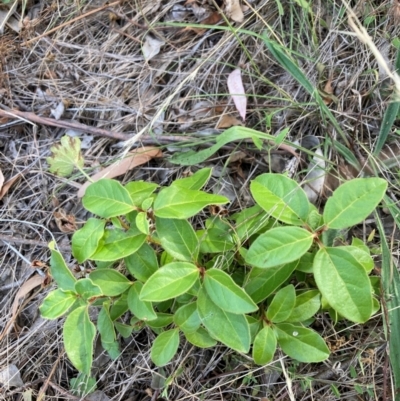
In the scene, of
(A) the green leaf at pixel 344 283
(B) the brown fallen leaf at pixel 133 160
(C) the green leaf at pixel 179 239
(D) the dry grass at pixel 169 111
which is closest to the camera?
(A) the green leaf at pixel 344 283

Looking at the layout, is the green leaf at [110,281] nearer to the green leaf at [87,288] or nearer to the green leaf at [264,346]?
the green leaf at [87,288]

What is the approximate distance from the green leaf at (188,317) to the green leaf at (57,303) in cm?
26

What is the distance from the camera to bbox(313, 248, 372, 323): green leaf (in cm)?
99

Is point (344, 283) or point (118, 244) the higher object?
point (118, 244)

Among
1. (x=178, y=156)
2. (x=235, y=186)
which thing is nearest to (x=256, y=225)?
(x=235, y=186)

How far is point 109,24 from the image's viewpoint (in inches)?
66.9

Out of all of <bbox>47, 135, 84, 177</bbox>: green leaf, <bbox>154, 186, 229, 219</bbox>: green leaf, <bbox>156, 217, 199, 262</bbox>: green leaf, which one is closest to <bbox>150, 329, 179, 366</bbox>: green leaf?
<bbox>156, 217, 199, 262</bbox>: green leaf

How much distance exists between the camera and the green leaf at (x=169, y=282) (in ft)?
3.42

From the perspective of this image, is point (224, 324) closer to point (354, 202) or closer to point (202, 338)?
point (202, 338)

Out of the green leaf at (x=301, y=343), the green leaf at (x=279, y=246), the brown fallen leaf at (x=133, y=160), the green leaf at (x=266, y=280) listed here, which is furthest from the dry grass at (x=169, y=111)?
the green leaf at (x=279, y=246)

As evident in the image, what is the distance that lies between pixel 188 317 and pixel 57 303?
0.32 meters

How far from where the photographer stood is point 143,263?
1.17 m

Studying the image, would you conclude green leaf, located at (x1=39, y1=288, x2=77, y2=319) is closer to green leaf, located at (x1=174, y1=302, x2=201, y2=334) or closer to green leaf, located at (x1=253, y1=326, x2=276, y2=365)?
green leaf, located at (x1=174, y1=302, x2=201, y2=334)

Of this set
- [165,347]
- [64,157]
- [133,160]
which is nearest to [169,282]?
[165,347]
